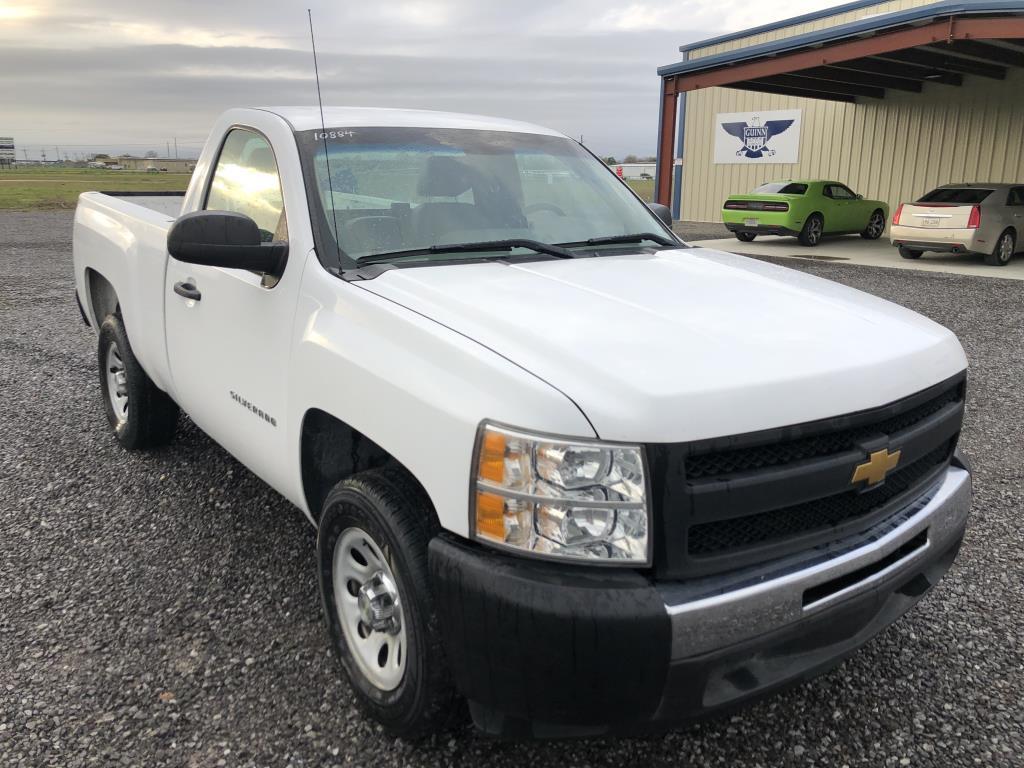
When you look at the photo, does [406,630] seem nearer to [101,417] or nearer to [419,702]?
[419,702]

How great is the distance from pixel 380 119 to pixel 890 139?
21834 mm

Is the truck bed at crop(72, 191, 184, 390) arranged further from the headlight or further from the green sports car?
the green sports car

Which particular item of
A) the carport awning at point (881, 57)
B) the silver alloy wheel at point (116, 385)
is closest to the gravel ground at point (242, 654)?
the silver alloy wheel at point (116, 385)

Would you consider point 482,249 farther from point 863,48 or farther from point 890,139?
point 890,139

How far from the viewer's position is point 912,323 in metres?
2.62

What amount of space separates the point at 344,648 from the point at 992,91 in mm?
22026

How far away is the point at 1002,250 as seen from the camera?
15102 millimetres

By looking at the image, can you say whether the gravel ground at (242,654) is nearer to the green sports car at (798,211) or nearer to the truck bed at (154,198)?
the truck bed at (154,198)

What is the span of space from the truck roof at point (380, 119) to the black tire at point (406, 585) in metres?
1.57

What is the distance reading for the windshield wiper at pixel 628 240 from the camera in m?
3.26

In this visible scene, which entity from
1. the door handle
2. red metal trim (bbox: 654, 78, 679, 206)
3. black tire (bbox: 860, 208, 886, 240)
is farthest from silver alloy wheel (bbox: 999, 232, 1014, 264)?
the door handle

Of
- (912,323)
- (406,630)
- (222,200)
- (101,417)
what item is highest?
(222,200)

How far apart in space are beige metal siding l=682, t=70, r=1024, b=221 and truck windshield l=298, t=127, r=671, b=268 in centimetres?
1978

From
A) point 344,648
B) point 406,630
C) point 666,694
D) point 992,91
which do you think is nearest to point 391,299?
point 406,630
